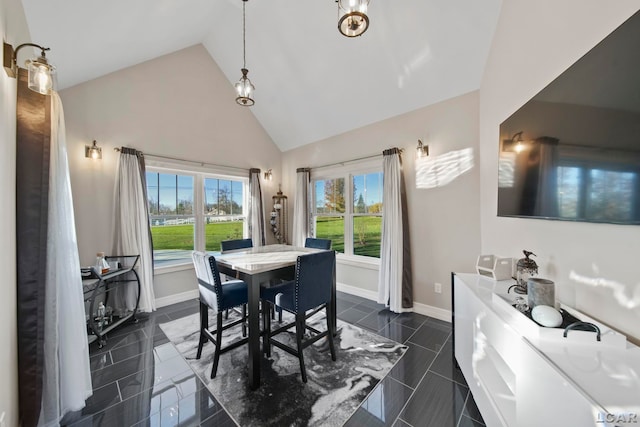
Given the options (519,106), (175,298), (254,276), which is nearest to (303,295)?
(254,276)

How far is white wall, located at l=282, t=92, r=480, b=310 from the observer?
8.88 feet

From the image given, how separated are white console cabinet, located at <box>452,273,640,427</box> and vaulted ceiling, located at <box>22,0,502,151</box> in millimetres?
2399

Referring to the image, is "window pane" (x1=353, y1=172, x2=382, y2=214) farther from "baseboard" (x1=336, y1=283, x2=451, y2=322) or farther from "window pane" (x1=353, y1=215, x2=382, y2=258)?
"baseboard" (x1=336, y1=283, x2=451, y2=322)

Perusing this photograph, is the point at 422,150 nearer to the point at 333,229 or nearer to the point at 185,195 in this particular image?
the point at 333,229

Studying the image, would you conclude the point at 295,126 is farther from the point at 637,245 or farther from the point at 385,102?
the point at 637,245

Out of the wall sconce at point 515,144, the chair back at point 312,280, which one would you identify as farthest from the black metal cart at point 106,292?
the wall sconce at point 515,144

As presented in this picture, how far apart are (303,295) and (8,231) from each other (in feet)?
5.72

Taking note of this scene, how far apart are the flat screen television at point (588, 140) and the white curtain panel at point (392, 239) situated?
4.94 feet

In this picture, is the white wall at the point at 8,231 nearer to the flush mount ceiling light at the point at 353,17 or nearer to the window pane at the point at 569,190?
the flush mount ceiling light at the point at 353,17

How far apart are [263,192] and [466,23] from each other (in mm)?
3800

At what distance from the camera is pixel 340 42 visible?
9.31 feet

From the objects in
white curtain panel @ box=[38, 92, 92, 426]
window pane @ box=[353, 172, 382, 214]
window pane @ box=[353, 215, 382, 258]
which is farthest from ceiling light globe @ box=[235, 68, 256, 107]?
window pane @ box=[353, 215, 382, 258]

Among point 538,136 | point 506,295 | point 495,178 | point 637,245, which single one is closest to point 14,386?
point 506,295

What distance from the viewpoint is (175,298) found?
3.53m
